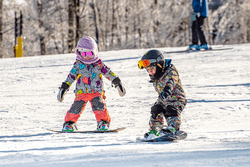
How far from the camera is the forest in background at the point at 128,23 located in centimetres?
3353

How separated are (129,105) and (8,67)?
Answer: 20.6ft

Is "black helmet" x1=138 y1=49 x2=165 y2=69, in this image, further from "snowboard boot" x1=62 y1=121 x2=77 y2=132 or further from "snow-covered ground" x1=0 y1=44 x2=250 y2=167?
"snowboard boot" x1=62 y1=121 x2=77 y2=132

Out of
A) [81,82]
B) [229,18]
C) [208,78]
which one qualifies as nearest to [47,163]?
[81,82]

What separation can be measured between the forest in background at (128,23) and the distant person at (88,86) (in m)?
28.9

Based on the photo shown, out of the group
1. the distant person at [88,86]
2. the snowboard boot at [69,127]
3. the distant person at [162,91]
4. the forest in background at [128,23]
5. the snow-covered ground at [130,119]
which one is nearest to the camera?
the snow-covered ground at [130,119]

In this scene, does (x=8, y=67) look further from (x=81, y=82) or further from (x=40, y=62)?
(x=81, y=82)

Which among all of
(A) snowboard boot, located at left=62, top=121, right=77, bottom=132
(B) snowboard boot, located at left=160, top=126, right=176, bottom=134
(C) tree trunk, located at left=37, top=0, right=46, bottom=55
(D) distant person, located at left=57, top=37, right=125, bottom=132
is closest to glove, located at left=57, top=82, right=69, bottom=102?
(D) distant person, located at left=57, top=37, right=125, bottom=132

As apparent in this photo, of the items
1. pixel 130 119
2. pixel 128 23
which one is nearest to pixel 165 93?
pixel 130 119

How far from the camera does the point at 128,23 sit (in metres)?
38.3

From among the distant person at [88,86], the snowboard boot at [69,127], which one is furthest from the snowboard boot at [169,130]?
the snowboard boot at [69,127]

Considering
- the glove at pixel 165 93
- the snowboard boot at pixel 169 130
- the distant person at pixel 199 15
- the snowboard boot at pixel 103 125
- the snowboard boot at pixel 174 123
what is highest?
the distant person at pixel 199 15

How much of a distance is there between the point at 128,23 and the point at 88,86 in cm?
3458

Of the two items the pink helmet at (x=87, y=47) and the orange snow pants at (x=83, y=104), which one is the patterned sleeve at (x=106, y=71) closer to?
the pink helmet at (x=87, y=47)

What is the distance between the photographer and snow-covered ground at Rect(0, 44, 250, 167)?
2777 millimetres
